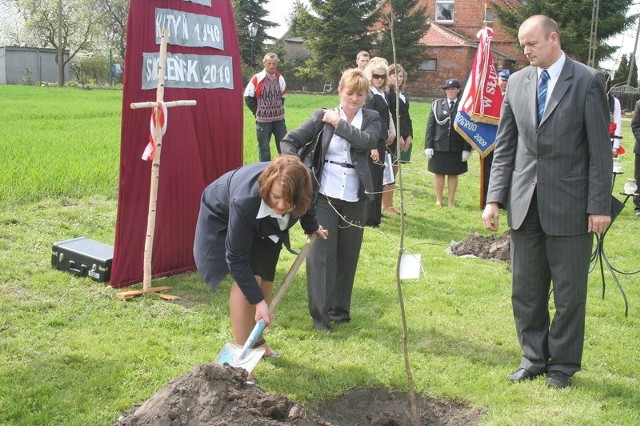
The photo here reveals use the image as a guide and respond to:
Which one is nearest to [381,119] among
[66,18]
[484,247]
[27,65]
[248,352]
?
[484,247]

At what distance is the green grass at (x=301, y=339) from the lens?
16.0ft

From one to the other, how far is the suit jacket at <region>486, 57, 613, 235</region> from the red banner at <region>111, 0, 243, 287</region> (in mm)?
3477

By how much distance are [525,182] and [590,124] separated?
0.54 m

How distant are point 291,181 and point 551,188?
5.76ft

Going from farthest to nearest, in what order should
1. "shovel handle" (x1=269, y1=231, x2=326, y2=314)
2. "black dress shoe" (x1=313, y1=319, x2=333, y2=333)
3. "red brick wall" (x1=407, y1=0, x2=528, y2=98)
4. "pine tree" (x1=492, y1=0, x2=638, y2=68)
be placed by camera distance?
"red brick wall" (x1=407, y1=0, x2=528, y2=98), "pine tree" (x1=492, y1=0, x2=638, y2=68), "black dress shoe" (x1=313, y1=319, x2=333, y2=333), "shovel handle" (x1=269, y1=231, x2=326, y2=314)

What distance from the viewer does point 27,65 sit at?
5841cm

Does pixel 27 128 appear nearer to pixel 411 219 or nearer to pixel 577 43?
pixel 411 219

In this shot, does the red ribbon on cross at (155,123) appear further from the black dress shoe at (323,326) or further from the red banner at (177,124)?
the black dress shoe at (323,326)

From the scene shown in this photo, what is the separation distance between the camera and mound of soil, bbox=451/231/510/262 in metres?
9.09

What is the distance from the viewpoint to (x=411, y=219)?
1150 cm

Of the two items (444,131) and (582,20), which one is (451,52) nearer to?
(582,20)

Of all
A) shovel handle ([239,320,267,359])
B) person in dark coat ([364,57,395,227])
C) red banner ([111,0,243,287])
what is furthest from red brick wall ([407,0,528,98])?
shovel handle ([239,320,267,359])

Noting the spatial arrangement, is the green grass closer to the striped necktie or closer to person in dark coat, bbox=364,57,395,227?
person in dark coat, bbox=364,57,395,227

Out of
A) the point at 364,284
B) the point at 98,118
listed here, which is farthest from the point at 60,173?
the point at 98,118
